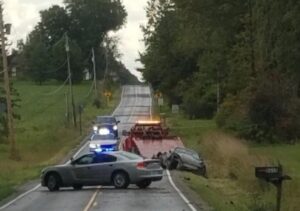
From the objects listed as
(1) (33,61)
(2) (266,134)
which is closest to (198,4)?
(2) (266,134)

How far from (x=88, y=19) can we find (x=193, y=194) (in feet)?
520

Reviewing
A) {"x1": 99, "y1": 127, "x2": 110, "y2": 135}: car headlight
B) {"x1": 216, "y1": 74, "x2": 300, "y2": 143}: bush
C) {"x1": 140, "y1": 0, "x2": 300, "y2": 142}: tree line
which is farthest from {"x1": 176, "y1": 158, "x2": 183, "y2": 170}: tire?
{"x1": 216, "y1": 74, "x2": 300, "y2": 143}: bush

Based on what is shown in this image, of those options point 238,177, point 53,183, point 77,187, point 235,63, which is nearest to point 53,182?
point 53,183

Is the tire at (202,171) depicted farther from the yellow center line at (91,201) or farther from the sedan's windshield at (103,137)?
the sedan's windshield at (103,137)

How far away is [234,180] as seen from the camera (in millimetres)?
39531

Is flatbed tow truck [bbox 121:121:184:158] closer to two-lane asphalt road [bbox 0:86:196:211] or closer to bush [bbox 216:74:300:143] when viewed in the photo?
two-lane asphalt road [bbox 0:86:196:211]

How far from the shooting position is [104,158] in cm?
3419

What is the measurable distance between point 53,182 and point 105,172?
2.33 metres

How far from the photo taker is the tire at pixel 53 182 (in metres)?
34.8

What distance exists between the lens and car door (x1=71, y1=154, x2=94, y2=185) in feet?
112

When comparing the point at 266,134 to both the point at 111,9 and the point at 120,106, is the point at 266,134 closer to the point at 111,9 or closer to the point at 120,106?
the point at 120,106

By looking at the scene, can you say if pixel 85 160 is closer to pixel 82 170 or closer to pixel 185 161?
pixel 82 170

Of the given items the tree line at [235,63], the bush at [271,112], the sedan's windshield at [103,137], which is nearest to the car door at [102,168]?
the tree line at [235,63]

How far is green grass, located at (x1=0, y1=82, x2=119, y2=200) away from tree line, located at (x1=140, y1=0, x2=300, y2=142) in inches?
478
